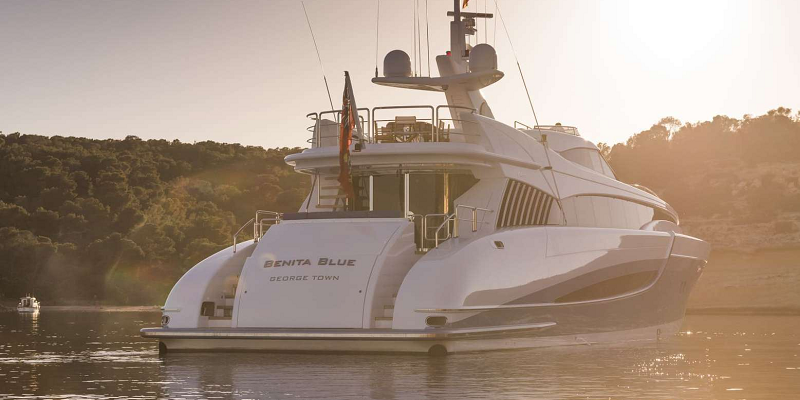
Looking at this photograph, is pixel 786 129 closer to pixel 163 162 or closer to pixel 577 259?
pixel 163 162

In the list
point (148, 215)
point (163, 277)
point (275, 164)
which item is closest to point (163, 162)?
point (275, 164)

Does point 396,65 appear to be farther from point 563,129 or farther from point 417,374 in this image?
point 417,374

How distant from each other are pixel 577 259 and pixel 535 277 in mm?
1611

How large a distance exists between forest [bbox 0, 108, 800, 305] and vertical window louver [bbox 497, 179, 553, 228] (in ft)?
154

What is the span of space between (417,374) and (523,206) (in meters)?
6.92

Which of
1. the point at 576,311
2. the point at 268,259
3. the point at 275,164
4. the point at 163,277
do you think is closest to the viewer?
the point at 268,259

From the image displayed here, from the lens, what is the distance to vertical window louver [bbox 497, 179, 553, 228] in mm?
23000

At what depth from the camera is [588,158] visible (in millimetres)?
27750

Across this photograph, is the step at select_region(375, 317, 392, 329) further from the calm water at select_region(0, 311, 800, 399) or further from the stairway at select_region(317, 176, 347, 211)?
the stairway at select_region(317, 176, 347, 211)

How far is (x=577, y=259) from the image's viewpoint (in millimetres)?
22547

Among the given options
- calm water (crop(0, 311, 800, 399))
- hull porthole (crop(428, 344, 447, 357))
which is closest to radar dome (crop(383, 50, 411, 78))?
calm water (crop(0, 311, 800, 399))

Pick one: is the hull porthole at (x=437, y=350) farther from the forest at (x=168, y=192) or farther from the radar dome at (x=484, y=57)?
the forest at (x=168, y=192)

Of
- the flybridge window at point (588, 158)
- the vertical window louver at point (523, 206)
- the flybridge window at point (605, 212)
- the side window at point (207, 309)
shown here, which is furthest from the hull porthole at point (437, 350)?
the flybridge window at point (588, 158)

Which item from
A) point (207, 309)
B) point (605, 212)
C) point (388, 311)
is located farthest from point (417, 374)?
point (605, 212)
